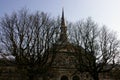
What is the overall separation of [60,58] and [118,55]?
34.4 ft

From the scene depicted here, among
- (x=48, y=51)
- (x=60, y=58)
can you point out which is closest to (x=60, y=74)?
(x=60, y=58)

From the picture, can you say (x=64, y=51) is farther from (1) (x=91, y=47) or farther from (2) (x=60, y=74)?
(2) (x=60, y=74)

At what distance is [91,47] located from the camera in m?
45.1

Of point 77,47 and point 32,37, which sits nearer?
point 32,37

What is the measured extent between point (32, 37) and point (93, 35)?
1234 centimetres

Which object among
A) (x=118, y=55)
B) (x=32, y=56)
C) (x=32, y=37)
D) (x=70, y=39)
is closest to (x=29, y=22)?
(x=32, y=37)

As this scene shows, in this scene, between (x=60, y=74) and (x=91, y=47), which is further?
(x=60, y=74)

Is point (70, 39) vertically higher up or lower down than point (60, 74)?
Answer: higher up

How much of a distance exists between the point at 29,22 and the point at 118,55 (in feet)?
57.5

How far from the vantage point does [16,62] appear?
38312 millimetres

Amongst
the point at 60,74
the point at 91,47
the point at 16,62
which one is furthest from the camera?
the point at 60,74

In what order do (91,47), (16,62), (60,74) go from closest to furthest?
(16,62)
(91,47)
(60,74)

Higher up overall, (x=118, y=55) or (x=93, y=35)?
(x=93, y=35)

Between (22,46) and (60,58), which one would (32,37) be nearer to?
(22,46)
